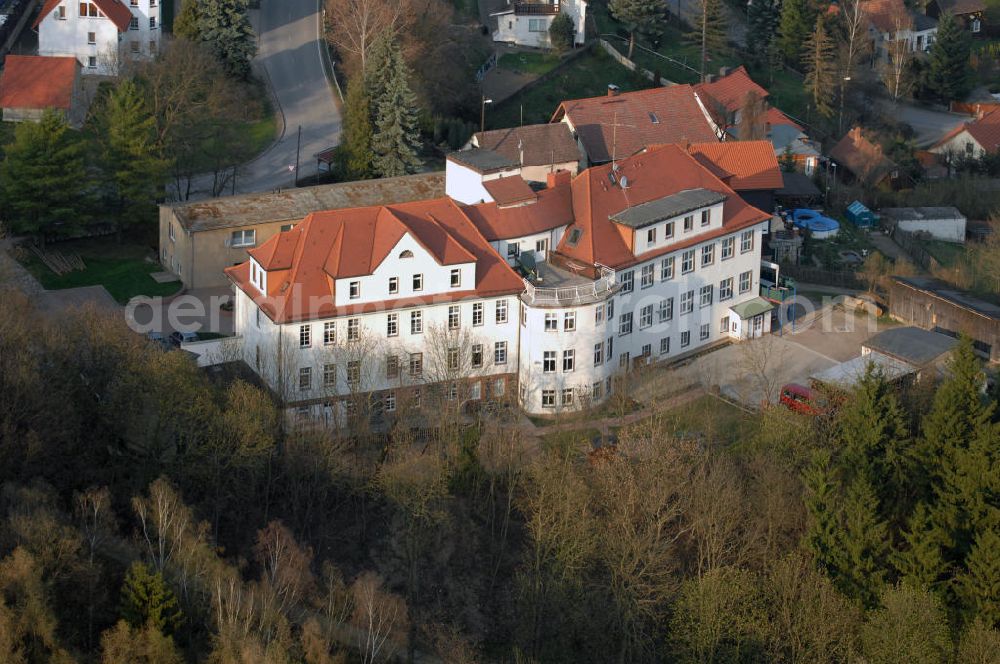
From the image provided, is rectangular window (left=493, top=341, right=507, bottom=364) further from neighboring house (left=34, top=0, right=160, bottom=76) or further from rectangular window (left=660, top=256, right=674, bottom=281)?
neighboring house (left=34, top=0, right=160, bottom=76)

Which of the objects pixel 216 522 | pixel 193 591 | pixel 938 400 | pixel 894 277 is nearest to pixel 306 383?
pixel 216 522

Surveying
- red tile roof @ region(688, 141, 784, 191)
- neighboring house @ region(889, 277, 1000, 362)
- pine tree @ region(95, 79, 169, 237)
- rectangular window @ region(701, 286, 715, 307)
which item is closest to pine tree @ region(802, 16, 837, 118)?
red tile roof @ region(688, 141, 784, 191)

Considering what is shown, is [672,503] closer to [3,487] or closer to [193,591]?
[193,591]

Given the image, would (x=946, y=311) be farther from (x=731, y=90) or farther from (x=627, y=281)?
(x=731, y=90)

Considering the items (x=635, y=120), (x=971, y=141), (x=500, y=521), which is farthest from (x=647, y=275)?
(x=971, y=141)

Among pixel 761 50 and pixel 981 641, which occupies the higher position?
pixel 761 50
